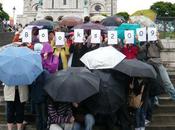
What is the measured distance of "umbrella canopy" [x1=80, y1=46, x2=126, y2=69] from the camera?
1123 cm

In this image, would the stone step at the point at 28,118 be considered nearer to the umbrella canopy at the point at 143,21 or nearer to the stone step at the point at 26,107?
the stone step at the point at 26,107

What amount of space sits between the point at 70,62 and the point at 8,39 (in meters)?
14.0

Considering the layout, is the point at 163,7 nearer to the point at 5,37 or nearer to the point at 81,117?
the point at 5,37

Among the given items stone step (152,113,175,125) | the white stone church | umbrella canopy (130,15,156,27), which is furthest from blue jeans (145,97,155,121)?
the white stone church

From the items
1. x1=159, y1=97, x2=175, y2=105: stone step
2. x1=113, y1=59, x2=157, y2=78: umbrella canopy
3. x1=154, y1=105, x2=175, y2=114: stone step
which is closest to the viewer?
x1=113, y1=59, x2=157, y2=78: umbrella canopy

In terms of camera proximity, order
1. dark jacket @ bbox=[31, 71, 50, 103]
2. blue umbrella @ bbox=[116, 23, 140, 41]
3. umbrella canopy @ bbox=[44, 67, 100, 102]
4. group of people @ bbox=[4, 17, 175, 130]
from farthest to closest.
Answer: blue umbrella @ bbox=[116, 23, 140, 41]
dark jacket @ bbox=[31, 71, 50, 103]
group of people @ bbox=[4, 17, 175, 130]
umbrella canopy @ bbox=[44, 67, 100, 102]

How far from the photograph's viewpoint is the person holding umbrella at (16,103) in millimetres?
11547

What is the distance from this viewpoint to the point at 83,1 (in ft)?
358

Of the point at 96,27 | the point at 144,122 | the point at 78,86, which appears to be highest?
the point at 96,27

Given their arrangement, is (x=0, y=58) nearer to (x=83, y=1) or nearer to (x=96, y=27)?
(x=96, y=27)

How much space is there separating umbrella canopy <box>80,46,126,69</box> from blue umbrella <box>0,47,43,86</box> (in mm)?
1069

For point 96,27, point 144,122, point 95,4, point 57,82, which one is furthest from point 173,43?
point 95,4

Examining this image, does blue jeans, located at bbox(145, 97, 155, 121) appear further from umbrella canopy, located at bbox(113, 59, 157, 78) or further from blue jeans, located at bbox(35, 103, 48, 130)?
blue jeans, located at bbox(35, 103, 48, 130)

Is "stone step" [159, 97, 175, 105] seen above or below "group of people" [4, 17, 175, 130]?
below
